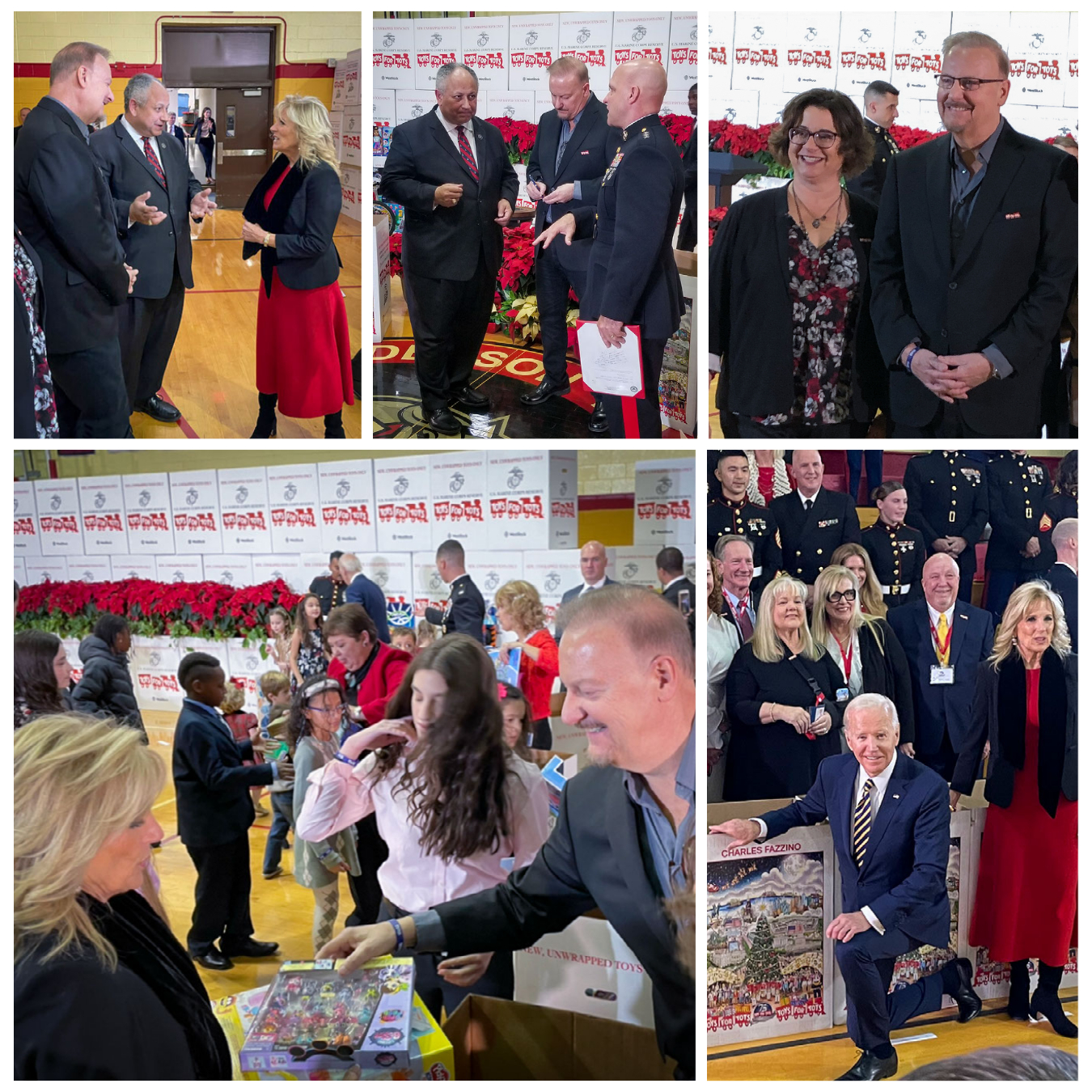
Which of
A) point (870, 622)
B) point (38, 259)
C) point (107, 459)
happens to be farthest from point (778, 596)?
point (38, 259)

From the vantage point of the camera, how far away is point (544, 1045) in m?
2.71

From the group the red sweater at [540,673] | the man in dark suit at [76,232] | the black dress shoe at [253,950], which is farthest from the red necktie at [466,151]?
the black dress shoe at [253,950]

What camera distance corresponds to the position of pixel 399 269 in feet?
8.86

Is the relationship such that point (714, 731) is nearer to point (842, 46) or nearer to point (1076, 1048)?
point (1076, 1048)

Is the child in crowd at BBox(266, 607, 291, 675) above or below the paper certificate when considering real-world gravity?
below

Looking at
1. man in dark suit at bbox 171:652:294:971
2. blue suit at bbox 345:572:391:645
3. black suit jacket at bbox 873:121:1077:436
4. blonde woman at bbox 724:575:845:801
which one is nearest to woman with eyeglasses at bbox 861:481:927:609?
blonde woman at bbox 724:575:845:801

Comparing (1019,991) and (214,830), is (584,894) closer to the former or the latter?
(214,830)

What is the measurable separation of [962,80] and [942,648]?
1.41 meters

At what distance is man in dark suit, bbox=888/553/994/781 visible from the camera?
276cm

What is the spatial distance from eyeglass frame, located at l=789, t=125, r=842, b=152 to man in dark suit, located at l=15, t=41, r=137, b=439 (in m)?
1.64

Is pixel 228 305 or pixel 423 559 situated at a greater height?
pixel 228 305

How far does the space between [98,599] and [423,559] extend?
858 millimetres

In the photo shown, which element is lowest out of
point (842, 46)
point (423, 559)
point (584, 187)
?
point (423, 559)

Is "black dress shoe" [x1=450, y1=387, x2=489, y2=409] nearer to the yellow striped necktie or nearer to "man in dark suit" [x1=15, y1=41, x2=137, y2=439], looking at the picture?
"man in dark suit" [x1=15, y1=41, x2=137, y2=439]
